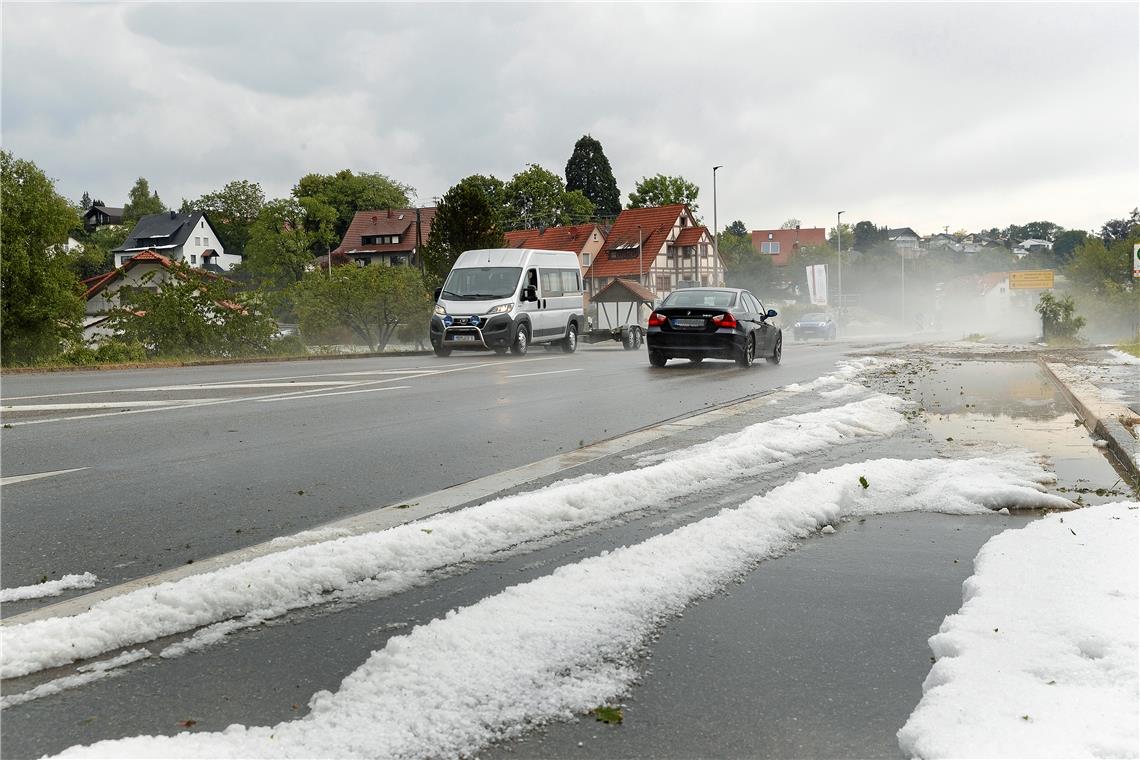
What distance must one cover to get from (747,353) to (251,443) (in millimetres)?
12408

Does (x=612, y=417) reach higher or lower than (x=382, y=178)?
lower

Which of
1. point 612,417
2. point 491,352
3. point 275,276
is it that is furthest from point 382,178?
point 612,417

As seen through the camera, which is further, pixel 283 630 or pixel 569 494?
pixel 569 494

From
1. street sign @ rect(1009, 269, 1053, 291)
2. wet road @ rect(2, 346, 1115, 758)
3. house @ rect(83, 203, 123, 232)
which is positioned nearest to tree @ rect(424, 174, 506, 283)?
wet road @ rect(2, 346, 1115, 758)

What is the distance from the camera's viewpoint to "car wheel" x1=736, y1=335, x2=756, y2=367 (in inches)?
756

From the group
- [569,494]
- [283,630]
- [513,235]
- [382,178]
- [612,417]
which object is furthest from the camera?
[382,178]

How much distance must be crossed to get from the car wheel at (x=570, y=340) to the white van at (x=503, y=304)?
0.10 ft

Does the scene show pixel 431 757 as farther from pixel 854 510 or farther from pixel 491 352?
pixel 491 352

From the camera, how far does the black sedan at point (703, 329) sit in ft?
62.5

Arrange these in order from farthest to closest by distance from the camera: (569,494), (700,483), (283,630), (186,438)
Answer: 1. (186,438)
2. (700,483)
3. (569,494)
4. (283,630)

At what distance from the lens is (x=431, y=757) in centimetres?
262

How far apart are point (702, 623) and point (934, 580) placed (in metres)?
1.28

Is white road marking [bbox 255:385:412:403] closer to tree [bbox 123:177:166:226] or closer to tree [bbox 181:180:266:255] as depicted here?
tree [bbox 181:180:266:255]

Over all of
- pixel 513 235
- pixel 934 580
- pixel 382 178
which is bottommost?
pixel 934 580
